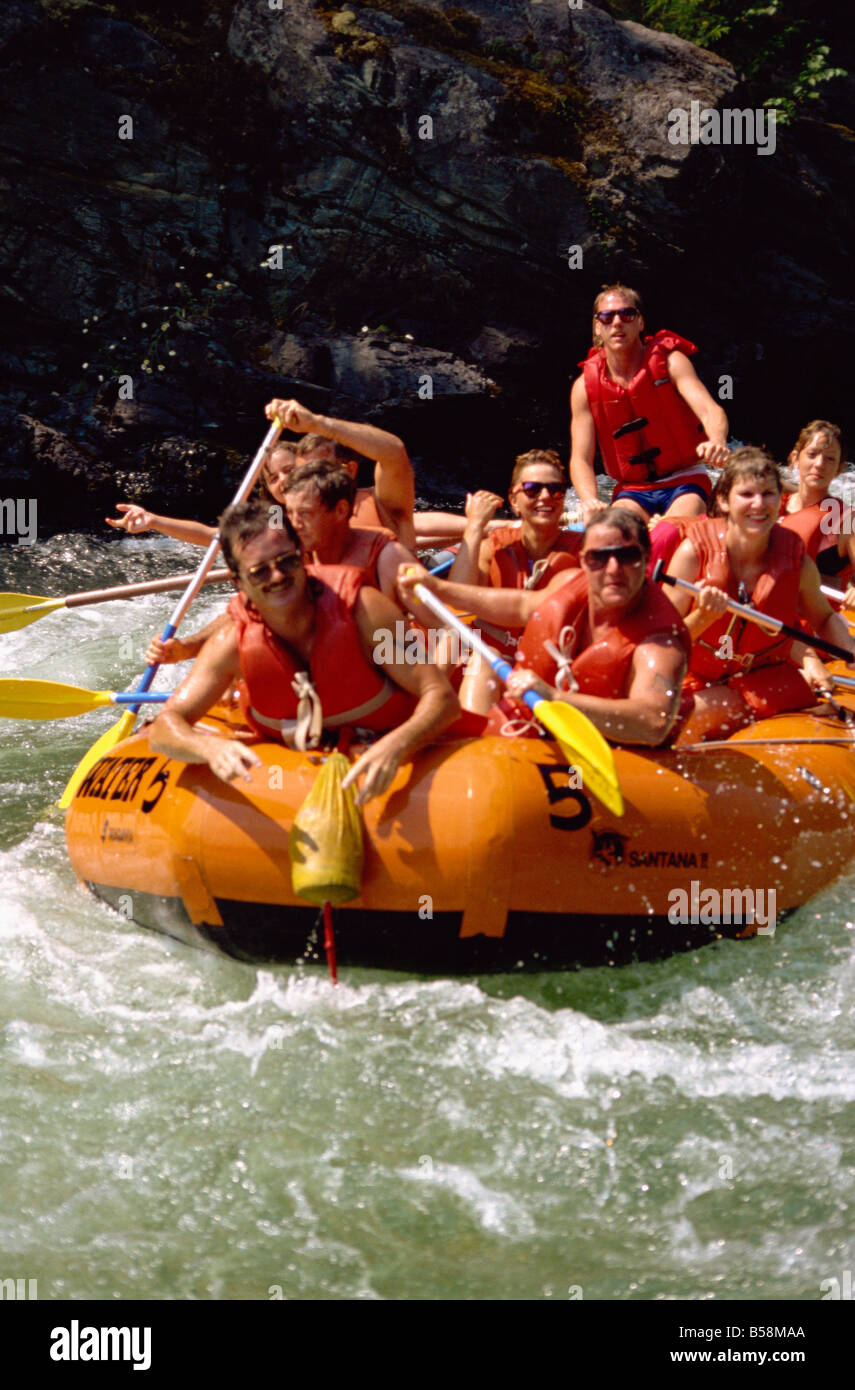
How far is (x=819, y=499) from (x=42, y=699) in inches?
134

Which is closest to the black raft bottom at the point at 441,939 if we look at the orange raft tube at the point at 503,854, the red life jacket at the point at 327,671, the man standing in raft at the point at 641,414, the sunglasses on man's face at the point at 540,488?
the orange raft tube at the point at 503,854

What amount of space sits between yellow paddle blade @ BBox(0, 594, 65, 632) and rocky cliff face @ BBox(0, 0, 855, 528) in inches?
189

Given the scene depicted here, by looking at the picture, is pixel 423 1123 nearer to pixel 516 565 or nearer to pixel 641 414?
pixel 516 565

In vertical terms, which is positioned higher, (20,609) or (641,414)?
(641,414)

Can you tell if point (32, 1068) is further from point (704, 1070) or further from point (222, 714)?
point (704, 1070)

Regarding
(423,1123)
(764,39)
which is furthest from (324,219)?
(423,1123)

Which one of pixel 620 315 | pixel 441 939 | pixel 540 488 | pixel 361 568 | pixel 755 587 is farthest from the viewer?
pixel 620 315

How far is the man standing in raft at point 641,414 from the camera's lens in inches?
224

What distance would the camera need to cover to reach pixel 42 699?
200 inches

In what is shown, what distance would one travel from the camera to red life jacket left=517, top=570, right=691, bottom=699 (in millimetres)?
3871

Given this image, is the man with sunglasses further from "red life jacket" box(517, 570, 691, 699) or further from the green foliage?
the green foliage

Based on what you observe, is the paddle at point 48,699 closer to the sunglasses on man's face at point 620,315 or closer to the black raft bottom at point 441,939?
the black raft bottom at point 441,939

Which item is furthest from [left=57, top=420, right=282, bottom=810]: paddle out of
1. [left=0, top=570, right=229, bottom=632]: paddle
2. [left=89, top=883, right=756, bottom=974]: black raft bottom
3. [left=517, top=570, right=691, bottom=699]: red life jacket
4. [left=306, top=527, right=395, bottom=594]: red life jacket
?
[left=517, top=570, right=691, bottom=699]: red life jacket
